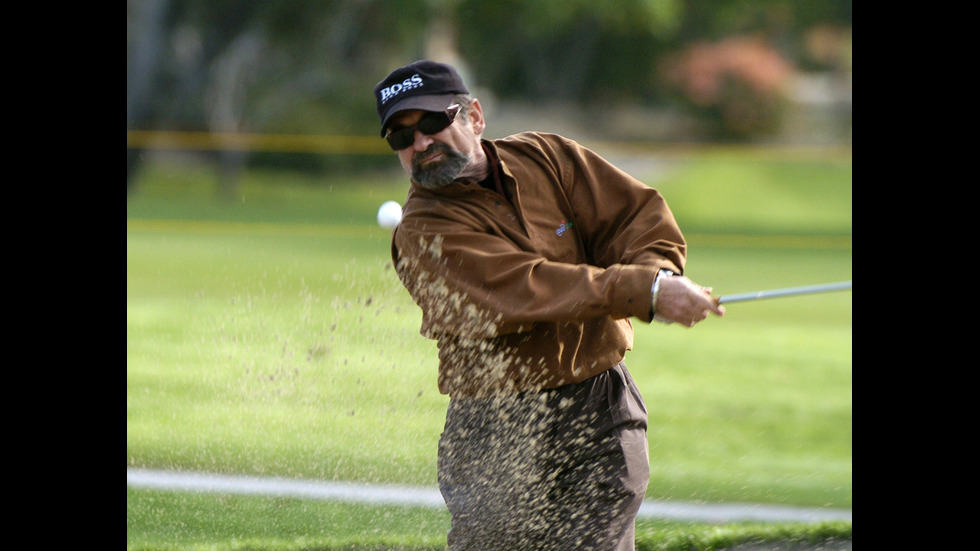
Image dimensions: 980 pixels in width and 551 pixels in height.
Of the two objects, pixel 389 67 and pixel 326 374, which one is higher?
pixel 389 67

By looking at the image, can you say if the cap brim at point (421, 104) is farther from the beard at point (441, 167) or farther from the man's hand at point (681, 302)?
the man's hand at point (681, 302)

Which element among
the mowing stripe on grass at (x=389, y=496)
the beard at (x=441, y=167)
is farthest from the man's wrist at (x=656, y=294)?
the mowing stripe on grass at (x=389, y=496)

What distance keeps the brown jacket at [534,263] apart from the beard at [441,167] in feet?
0.18

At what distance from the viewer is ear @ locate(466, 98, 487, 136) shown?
396 centimetres

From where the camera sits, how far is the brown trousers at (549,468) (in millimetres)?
3777

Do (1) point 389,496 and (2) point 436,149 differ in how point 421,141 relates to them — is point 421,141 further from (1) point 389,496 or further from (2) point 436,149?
(1) point 389,496

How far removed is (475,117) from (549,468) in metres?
1.16

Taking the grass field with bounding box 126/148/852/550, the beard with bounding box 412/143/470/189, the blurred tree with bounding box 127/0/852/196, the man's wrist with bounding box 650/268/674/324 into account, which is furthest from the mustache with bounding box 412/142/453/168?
the blurred tree with bounding box 127/0/852/196

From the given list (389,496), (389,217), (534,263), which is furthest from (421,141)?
(389,496)

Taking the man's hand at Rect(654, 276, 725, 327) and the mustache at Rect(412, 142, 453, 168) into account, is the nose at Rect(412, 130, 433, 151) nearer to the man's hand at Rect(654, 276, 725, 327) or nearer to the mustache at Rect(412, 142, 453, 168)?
the mustache at Rect(412, 142, 453, 168)

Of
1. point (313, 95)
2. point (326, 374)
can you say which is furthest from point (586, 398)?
point (313, 95)

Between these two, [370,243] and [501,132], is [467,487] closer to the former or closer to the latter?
[370,243]

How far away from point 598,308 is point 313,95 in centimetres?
2202

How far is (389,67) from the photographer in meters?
29.0
